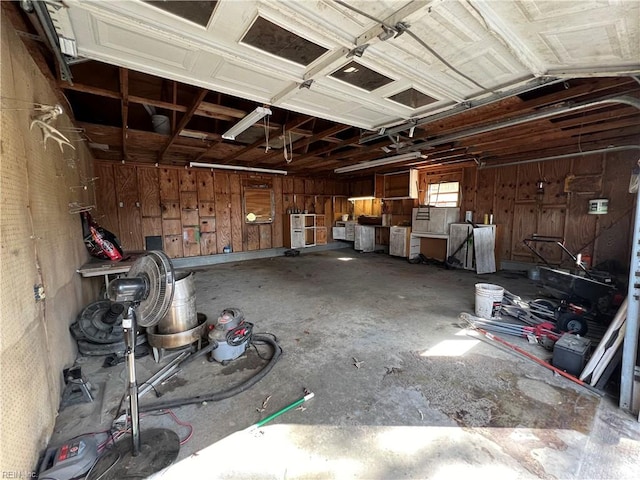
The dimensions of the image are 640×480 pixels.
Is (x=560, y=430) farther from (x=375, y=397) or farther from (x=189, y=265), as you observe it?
(x=189, y=265)

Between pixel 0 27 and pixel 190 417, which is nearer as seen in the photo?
pixel 0 27

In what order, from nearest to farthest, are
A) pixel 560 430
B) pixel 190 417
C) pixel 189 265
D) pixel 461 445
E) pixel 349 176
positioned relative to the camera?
pixel 461 445 < pixel 560 430 < pixel 190 417 < pixel 189 265 < pixel 349 176

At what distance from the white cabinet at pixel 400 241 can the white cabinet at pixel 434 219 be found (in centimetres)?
27

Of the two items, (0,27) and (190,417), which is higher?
(0,27)

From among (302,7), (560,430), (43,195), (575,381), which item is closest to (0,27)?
(43,195)

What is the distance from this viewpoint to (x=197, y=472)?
1.40 meters

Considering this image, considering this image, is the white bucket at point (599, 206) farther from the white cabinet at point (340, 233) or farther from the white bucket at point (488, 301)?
the white cabinet at point (340, 233)

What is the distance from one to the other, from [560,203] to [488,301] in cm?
384

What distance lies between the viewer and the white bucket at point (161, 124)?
3935 mm

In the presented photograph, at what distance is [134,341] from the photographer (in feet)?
4.77

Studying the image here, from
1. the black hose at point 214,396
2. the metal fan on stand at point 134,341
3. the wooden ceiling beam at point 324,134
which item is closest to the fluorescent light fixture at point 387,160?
the wooden ceiling beam at point 324,134

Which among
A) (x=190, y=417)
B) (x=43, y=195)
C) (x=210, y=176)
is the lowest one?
(x=190, y=417)

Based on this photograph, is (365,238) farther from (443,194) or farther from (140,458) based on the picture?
(140,458)

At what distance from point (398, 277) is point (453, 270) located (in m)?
1.59
